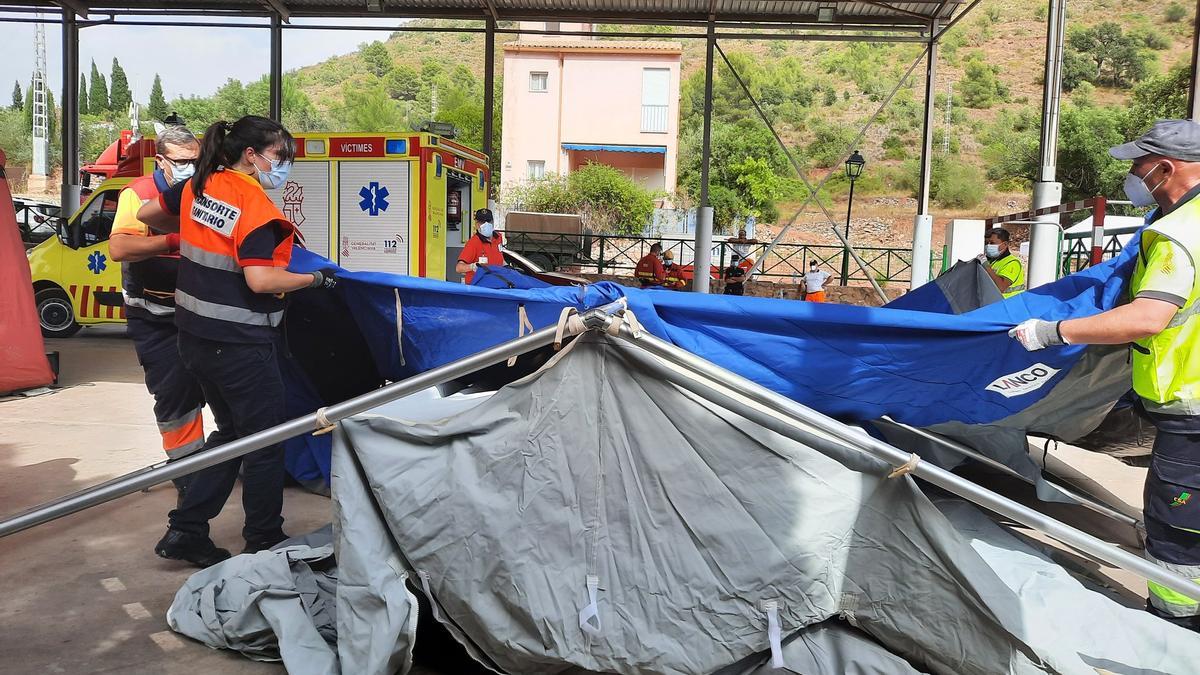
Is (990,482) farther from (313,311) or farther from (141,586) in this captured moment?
(141,586)

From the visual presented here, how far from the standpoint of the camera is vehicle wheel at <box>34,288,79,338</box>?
1161 cm

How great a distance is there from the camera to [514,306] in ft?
10.2

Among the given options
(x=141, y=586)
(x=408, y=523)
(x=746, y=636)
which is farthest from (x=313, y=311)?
(x=746, y=636)

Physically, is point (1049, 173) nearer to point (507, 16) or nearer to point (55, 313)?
point (507, 16)

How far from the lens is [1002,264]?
795 cm

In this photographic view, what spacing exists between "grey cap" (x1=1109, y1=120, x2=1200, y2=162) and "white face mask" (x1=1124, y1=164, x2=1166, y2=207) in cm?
8

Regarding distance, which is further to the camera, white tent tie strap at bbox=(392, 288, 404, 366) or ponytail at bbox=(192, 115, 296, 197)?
ponytail at bbox=(192, 115, 296, 197)

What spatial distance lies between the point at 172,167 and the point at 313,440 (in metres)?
1.59

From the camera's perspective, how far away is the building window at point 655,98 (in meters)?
52.5

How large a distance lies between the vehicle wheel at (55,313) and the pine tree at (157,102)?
237 feet

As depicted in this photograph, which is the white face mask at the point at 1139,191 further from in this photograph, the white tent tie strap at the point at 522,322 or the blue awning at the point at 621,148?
the blue awning at the point at 621,148

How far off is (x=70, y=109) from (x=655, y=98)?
4170 centimetres

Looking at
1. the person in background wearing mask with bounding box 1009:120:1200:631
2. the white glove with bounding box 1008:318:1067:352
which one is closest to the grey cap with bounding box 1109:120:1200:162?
the person in background wearing mask with bounding box 1009:120:1200:631

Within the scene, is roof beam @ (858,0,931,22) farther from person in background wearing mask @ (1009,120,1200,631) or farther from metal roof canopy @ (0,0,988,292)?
person in background wearing mask @ (1009,120,1200,631)
